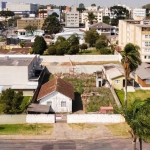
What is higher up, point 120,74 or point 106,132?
point 120,74

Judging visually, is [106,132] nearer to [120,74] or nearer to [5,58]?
[120,74]

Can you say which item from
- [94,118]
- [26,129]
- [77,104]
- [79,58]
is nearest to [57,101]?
[77,104]

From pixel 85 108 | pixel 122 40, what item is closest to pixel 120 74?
pixel 85 108

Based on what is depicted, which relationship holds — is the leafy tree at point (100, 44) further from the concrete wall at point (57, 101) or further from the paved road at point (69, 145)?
the paved road at point (69, 145)

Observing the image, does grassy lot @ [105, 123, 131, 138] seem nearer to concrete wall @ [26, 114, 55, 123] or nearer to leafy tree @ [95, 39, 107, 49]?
concrete wall @ [26, 114, 55, 123]

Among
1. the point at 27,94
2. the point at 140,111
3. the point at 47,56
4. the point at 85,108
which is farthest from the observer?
the point at 47,56

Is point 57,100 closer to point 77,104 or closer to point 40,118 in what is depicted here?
point 77,104
